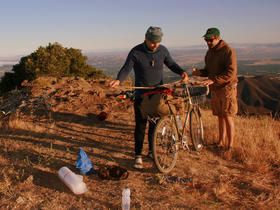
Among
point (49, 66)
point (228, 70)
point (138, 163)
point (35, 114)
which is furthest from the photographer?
point (49, 66)

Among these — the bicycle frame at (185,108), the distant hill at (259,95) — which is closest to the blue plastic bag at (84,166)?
the bicycle frame at (185,108)

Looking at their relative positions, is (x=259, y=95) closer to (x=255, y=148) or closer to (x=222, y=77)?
(x=255, y=148)

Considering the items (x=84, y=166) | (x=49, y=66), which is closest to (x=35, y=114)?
(x=84, y=166)

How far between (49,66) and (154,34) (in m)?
20.3

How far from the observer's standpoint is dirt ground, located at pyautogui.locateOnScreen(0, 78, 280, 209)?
9.70 feet

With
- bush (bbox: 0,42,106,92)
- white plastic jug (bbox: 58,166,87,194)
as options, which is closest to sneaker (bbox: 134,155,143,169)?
white plastic jug (bbox: 58,166,87,194)

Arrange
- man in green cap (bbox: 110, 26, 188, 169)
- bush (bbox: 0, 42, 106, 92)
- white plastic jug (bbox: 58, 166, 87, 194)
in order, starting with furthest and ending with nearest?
bush (bbox: 0, 42, 106, 92), man in green cap (bbox: 110, 26, 188, 169), white plastic jug (bbox: 58, 166, 87, 194)

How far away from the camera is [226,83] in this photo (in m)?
4.21

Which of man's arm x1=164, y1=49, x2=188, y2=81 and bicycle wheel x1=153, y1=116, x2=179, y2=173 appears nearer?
bicycle wheel x1=153, y1=116, x2=179, y2=173

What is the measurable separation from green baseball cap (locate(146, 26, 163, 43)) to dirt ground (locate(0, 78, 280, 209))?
2072 mm

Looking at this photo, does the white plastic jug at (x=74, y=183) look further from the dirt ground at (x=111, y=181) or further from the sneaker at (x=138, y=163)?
the sneaker at (x=138, y=163)

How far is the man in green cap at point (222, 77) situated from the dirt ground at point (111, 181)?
2.61 feet

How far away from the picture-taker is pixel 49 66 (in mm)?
21453

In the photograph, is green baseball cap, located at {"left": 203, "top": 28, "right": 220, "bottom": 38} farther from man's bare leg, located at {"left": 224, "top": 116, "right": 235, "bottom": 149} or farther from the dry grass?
the dry grass
